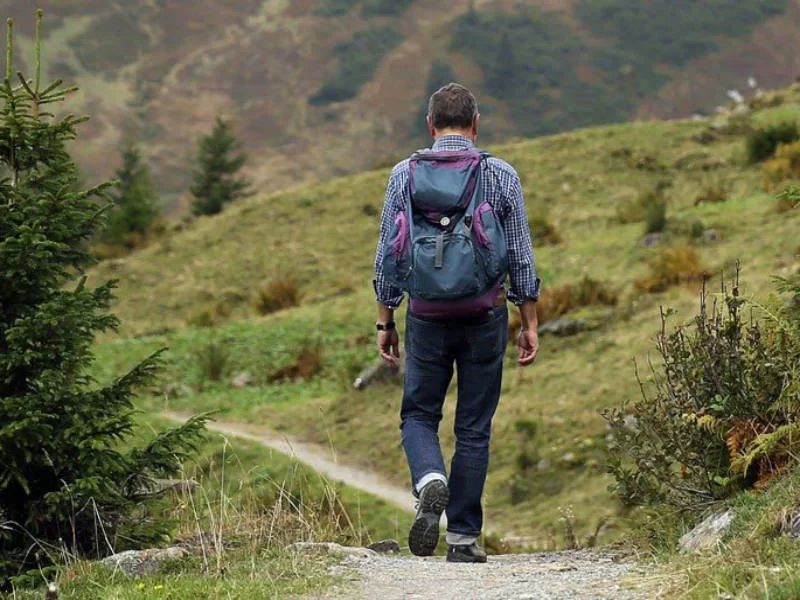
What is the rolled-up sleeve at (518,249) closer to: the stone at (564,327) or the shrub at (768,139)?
the stone at (564,327)

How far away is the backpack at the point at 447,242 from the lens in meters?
5.72

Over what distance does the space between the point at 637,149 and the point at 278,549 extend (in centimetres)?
2312

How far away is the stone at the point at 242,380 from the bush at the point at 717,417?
37.0 ft

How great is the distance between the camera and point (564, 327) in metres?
15.0

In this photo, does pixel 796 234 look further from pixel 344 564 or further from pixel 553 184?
pixel 553 184

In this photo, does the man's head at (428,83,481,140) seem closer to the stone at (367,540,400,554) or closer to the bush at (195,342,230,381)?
the stone at (367,540,400,554)

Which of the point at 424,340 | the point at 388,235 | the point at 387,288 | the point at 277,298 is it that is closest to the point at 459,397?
the point at 424,340

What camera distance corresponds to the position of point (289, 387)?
16953 millimetres

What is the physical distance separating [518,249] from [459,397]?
75 centimetres

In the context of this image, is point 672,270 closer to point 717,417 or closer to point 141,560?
point 717,417

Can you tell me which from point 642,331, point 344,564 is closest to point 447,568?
point 344,564

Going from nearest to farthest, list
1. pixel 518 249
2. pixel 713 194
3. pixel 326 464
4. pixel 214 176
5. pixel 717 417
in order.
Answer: pixel 518 249, pixel 717 417, pixel 326 464, pixel 713 194, pixel 214 176

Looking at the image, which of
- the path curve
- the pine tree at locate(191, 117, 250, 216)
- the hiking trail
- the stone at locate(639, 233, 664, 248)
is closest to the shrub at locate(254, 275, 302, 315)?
the stone at locate(639, 233, 664, 248)

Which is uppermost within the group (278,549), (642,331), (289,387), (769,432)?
(769,432)
